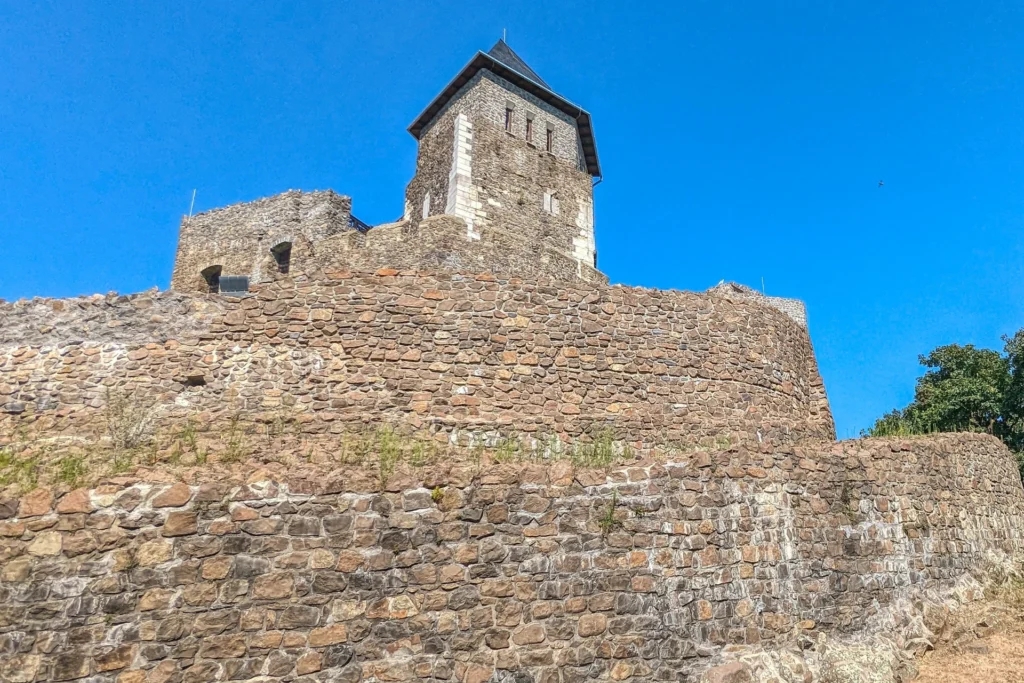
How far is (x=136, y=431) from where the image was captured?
8195mm

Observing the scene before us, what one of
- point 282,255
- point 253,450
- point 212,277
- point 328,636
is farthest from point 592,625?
point 212,277

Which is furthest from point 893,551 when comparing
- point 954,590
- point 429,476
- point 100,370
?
point 100,370

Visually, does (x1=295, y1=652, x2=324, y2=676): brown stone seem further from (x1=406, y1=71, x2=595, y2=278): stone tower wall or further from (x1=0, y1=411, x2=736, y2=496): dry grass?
(x1=406, y1=71, x2=595, y2=278): stone tower wall

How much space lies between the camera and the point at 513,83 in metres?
23.9

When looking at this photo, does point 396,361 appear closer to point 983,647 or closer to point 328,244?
point 983,647

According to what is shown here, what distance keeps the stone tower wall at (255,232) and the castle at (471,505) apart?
10768 mm

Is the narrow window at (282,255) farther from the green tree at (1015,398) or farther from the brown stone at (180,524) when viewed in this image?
the green tree at (1015,398)

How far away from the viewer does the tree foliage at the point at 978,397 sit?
2078 cm

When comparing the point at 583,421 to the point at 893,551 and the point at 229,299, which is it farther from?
the point at 229,299

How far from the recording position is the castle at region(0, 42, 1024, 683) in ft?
17.6

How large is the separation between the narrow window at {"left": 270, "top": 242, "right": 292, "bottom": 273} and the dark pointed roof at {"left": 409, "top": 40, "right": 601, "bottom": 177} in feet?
22.5

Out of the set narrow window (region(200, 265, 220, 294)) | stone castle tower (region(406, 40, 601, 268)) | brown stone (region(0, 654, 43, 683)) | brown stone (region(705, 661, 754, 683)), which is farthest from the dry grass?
narrow window (region(200, 265, 220, 294))

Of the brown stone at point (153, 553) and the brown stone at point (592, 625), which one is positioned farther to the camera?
the brown stone at point (592, 625)

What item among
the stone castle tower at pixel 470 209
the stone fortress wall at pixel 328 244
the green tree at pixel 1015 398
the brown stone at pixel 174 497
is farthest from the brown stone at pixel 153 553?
the green tree at pixel 1015 398
